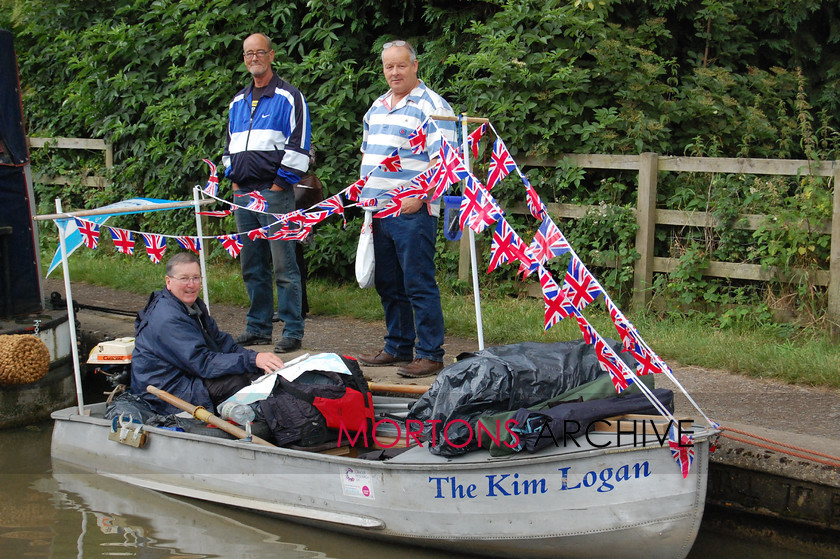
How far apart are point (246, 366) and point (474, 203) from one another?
5.94ft

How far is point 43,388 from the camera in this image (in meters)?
7.48

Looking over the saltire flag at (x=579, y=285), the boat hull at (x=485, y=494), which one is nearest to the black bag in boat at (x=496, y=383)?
the boat hull at (x=485, y=494)

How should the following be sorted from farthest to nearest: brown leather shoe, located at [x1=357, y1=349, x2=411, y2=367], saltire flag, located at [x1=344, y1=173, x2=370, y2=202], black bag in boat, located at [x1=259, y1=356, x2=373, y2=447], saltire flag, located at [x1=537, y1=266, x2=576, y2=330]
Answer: brown leather shoe, located at [x1=357, y1=349, x2=411, y2=367]
saltire flag, located at [x1=344, y1=173, x2=370, y2=202]
black bag in boat, located at [x1=259, y1=356, x2=373, y2=447]
saltire flag, located at [x1=537, y1=266, x2=576, y2=330]

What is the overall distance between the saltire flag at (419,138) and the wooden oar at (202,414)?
7.22ft

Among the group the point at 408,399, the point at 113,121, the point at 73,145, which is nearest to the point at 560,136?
the point at 408,399

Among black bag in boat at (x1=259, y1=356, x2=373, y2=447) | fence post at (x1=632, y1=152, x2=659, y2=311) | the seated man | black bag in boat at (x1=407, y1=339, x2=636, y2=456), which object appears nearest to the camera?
black bag in boat at (x1=407, y1=339, x2=636, y2=456)

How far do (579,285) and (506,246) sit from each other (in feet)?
1.57

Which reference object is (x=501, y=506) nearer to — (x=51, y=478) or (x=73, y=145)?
(x=51, y=478)

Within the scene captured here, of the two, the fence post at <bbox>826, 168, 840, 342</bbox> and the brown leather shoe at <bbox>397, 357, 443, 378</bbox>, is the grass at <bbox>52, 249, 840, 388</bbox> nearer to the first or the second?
the fence post at <bbox>826, 168, 840, 342</bbox>

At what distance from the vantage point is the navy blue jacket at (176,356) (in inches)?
231

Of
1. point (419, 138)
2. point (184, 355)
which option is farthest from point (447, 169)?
point (184, 355)

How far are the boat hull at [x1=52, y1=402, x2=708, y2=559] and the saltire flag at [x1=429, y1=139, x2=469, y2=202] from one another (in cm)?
164

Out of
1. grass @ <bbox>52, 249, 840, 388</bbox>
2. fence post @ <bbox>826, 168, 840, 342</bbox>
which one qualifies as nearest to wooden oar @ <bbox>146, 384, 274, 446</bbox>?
grass @ <bbox>52, 249, 840, 388</bbox>

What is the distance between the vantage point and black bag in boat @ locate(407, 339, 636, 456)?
4855mm
